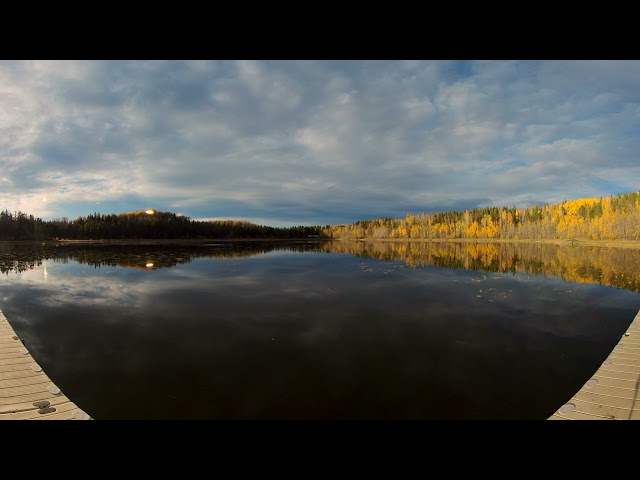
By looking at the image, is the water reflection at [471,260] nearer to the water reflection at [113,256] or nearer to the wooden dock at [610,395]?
the water reflection at [113,256]

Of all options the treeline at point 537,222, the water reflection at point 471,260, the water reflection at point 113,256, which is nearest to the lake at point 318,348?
the water reflection at point 471,260

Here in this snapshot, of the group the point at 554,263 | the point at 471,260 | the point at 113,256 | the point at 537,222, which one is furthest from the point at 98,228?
the point at 537,222

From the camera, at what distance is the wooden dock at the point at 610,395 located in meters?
5.24

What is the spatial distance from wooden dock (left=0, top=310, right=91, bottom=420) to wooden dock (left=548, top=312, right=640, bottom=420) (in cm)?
882

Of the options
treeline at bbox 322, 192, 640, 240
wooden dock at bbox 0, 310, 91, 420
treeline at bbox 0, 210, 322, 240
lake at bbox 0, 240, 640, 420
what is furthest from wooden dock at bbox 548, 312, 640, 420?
treeline at bbox 0, 210, 322, 240

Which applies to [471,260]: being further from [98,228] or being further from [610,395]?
[98,228]

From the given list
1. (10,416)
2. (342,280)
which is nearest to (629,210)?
(342,280)

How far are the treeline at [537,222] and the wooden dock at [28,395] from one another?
11272 cm

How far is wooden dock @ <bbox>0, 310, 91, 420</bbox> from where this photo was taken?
16.9 ft

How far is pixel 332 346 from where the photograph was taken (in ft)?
30.9
